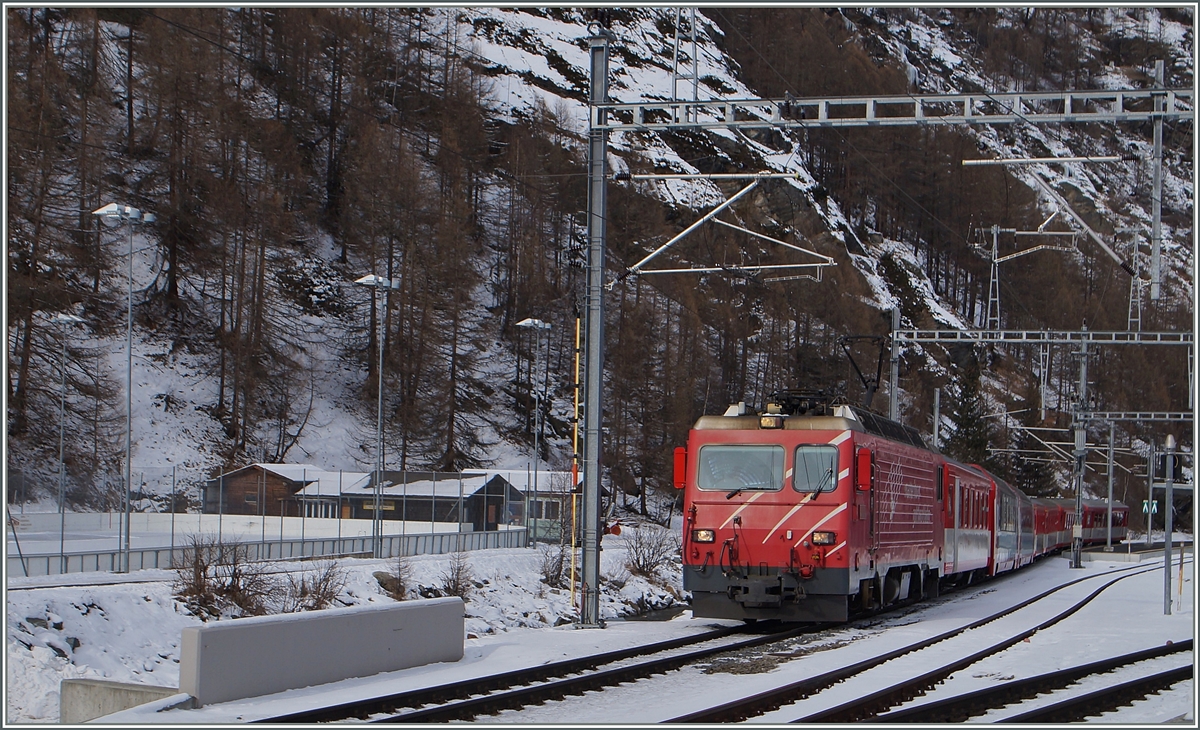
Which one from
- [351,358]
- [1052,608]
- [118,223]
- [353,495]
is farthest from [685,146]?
[1052,608]

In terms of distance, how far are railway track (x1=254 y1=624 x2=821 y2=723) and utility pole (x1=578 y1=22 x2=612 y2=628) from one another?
2826 millimetres

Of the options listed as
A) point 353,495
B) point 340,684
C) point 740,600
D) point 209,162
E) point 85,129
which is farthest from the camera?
point 209,162

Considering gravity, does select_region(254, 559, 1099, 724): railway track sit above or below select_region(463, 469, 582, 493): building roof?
above

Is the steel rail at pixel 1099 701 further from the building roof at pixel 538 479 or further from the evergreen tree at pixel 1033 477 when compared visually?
the evergreen tree at pixel 1033 477

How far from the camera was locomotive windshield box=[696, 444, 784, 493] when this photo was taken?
17391mm

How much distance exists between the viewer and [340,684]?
12.0 metres

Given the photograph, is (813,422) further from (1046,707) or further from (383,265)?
(383,265)

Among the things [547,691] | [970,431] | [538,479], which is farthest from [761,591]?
[970,431]

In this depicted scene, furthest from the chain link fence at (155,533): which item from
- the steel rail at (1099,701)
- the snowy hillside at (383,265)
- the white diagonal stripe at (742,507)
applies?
the steel rail at (1099,701)

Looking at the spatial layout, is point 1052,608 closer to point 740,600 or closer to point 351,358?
point 740,600

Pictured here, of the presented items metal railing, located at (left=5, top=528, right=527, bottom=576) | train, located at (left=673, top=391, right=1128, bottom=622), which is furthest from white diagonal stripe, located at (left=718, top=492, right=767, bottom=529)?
metal railing, located at (left=5, top=528, right=527, bottom=576)

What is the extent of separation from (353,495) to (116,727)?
1194 inches

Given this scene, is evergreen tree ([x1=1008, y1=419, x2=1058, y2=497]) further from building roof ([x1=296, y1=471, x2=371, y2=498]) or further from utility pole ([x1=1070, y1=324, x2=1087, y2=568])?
building roof ([x1=296, y1=471, x2=371, y2=498])

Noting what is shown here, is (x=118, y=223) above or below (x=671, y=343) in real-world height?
above
